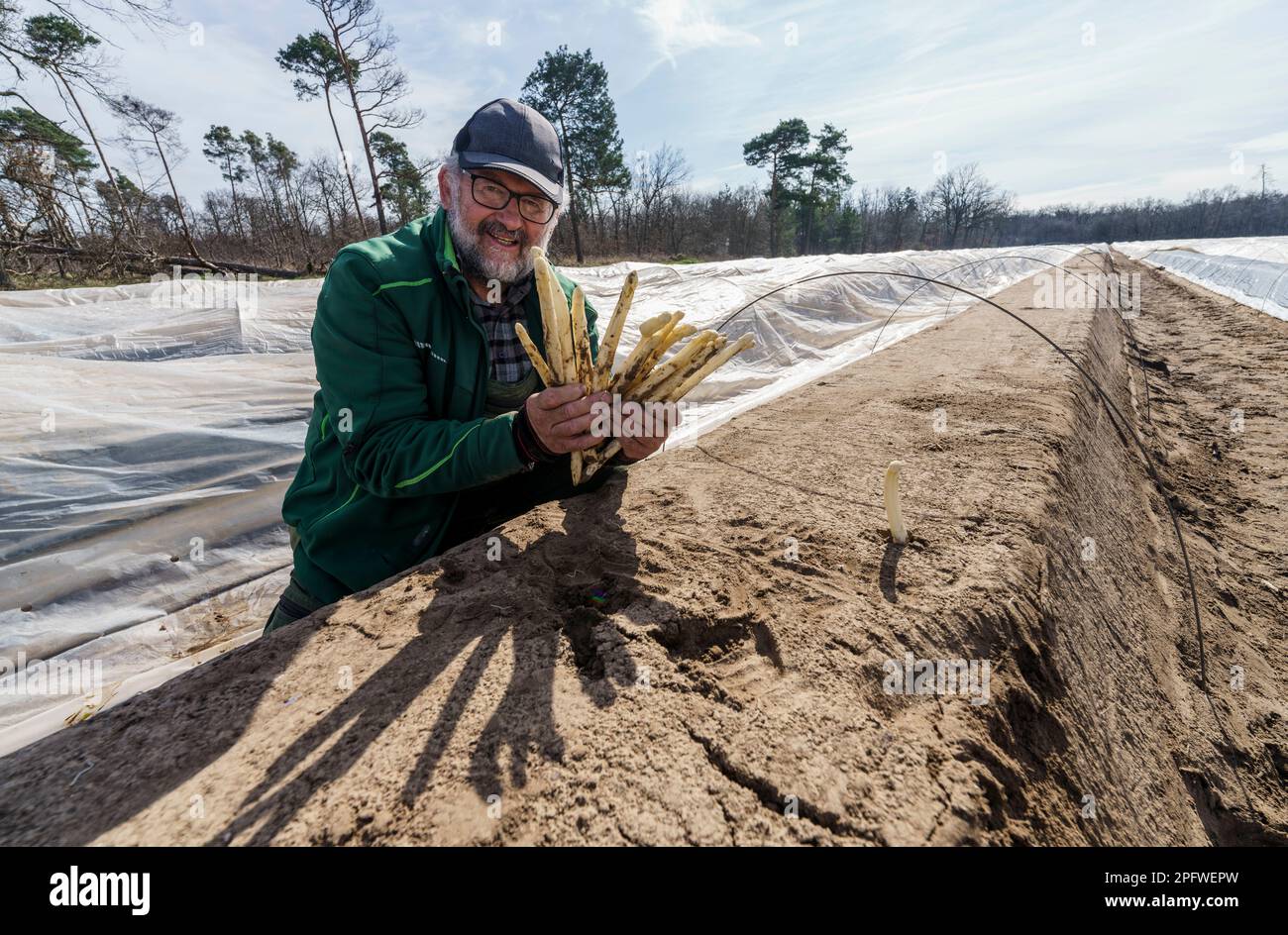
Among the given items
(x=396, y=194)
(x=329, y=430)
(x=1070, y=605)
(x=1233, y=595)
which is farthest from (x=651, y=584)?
(x=396, y=194)

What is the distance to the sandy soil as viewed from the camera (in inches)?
35.7

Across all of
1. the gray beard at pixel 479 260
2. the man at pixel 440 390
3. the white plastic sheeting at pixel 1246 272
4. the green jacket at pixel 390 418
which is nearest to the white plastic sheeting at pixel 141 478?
the man at pixel 440 390

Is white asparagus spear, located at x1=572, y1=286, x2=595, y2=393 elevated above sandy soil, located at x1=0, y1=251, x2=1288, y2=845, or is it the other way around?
white asparagus spear, located at x1=572, y1=286, x2=595, y2=393

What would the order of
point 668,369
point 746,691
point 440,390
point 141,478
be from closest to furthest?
point 746,691 → point 668,369 → point 440,390 → point 141,478

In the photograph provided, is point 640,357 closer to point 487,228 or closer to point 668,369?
point 668,369

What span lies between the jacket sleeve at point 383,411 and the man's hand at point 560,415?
0.10 m

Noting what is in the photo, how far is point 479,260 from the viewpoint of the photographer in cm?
194

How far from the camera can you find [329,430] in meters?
1.79

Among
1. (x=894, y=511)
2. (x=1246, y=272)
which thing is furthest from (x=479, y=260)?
(x=1246, y=272)

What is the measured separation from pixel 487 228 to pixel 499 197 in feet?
0.39

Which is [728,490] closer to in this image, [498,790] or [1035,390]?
[498,790]

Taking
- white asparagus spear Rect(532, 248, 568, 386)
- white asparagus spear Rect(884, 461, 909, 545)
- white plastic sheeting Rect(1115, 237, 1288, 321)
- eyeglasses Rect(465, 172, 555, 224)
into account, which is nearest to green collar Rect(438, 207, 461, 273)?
eyeglasses Rect(465, 172, 555, 224)

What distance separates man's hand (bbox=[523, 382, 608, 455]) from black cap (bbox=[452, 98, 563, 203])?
91 centimetres

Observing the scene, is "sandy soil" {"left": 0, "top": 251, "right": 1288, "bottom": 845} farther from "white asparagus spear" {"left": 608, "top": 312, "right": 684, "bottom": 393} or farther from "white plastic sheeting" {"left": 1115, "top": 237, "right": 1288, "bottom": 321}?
"white plastic sheeting" {"left": 1115, "top": 237, "right": 1288, "bottom": 321}
